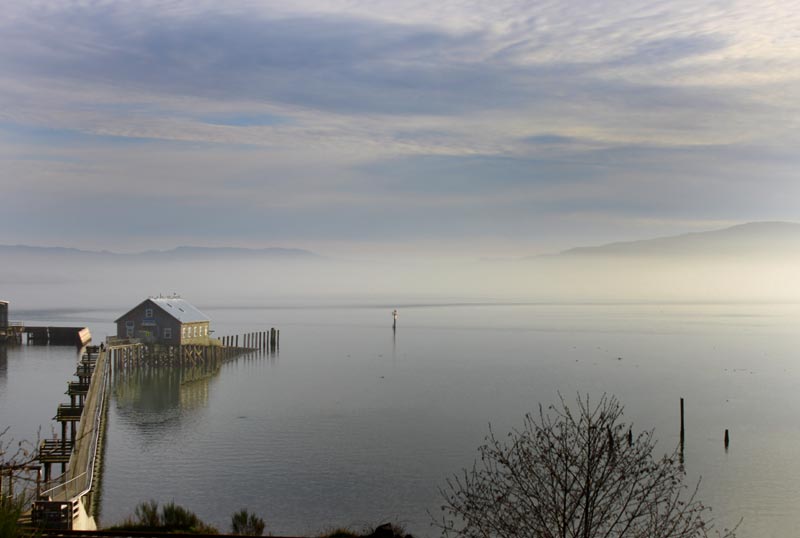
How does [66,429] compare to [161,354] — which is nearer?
[66,429]

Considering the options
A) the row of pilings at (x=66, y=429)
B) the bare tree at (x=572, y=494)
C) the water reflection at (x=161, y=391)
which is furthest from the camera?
the water reflection at (x=161, y=391)

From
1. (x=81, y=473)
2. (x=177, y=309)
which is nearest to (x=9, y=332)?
(x=177, y=309)

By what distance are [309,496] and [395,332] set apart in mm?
105723

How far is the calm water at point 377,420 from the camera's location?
104ft

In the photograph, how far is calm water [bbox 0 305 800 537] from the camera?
31.7 meters

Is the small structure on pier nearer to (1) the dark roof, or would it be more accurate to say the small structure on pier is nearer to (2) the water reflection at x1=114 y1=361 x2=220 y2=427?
(1) the dark roof

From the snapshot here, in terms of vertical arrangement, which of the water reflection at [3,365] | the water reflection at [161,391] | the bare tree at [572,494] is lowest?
the water reflection at [161,391]

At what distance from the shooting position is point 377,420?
49344 millimetres

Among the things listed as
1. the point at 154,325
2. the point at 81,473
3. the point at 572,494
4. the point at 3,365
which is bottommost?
the point at 3,365

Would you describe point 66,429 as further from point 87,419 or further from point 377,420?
point 377,420

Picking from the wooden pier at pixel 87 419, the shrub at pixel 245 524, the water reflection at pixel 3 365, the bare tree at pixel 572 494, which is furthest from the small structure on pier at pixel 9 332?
the shrub at pixel 245 524

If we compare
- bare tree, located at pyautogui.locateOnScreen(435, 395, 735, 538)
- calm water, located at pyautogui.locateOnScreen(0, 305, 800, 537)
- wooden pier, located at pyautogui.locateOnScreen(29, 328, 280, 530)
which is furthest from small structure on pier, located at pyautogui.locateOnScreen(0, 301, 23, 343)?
bare tree, located at pyautogui.locateOnScreen(435, 395, 735, 538)

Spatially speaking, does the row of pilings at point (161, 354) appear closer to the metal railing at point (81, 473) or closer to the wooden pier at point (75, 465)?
the wooden pier at point (75, 465)

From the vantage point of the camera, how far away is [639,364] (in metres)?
85.6
